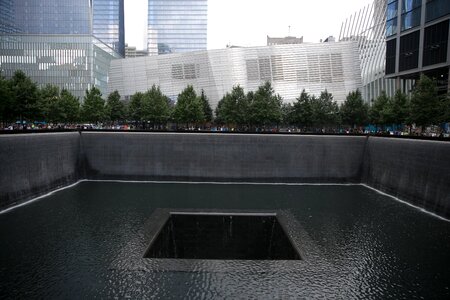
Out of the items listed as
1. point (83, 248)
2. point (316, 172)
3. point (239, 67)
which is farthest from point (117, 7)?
point (83, 248)

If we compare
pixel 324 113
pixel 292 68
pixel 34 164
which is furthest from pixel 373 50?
pixel 34 164

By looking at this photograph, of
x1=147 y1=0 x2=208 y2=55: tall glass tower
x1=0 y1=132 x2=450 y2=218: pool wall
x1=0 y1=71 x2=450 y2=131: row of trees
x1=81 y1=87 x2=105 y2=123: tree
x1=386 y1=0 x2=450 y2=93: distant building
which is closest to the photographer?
x1=0 y1=132 x2=450 y2=218: pool wall

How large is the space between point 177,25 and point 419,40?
116619 mm

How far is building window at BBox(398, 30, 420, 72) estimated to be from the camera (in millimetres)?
54438

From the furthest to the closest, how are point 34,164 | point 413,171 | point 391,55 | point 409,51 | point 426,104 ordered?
point 391,55, point 409,51, point 426,104, point 34,164, point 413,171

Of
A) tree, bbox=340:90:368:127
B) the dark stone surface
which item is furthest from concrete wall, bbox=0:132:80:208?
tree, bbox=340:90:368:127

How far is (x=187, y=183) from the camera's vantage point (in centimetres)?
3186

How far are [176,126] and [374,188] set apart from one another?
140ft

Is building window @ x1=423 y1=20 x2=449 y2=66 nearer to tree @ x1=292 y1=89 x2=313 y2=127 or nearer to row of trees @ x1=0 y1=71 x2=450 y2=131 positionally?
row of trees @ x1=0 y1=71 x2=450 y2=131

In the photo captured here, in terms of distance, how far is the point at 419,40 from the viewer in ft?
175

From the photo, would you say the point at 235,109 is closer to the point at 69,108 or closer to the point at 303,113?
the point at 303,113

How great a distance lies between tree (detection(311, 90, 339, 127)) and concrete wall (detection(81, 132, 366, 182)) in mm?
26392

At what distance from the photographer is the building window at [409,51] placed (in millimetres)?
54438

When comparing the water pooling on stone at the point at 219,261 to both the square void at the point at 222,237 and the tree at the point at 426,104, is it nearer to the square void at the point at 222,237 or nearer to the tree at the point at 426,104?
the square void at the point at 222,237
